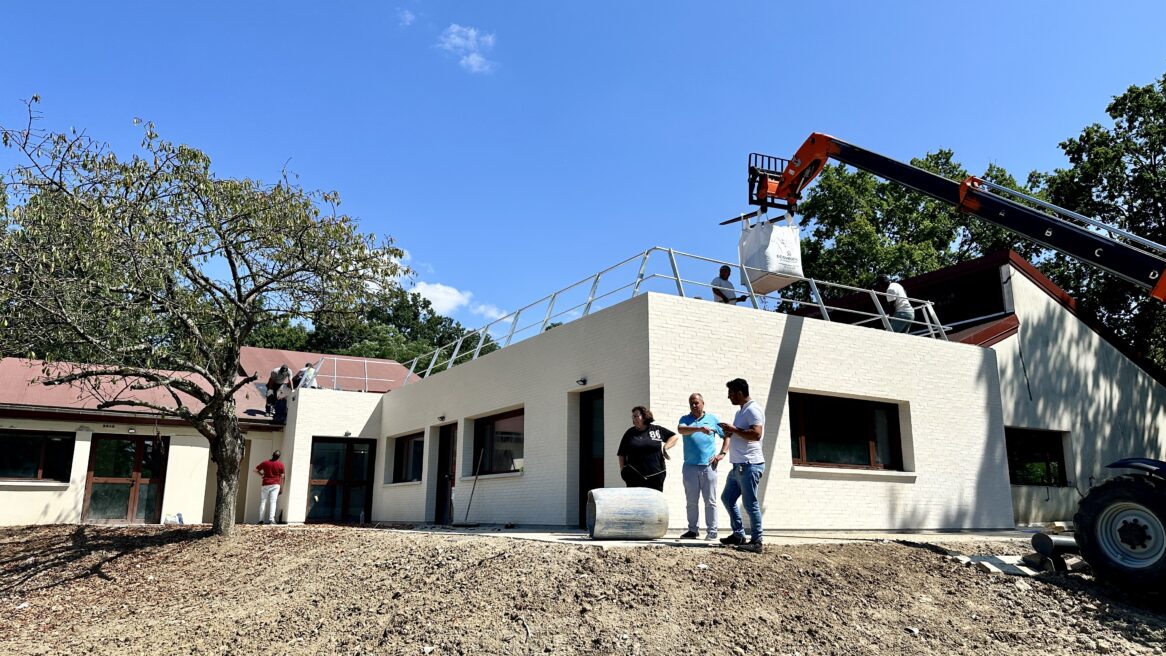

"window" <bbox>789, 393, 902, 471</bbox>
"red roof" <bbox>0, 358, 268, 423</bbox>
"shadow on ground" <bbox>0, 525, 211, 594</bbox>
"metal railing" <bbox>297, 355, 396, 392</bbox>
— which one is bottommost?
"shadow on ground" <bbox>0, 525, 211, 594</bbox>

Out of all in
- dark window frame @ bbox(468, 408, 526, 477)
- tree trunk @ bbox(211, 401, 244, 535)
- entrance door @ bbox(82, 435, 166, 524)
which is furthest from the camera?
entrance door @ bbox(82, 435, 166, 524)

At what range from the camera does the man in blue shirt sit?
8.52 m

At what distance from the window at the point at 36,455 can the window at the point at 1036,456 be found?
2012 centimetres

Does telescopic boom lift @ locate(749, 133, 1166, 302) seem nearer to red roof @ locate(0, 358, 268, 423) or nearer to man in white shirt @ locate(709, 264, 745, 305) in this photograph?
man in white shirt @ locate(709, 264, 745, 305)

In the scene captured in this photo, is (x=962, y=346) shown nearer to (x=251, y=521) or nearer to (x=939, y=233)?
(x=251, y=521)

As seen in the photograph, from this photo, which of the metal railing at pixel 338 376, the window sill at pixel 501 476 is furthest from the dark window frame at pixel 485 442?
the metal railing at pixel 338 376

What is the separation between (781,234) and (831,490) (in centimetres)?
394

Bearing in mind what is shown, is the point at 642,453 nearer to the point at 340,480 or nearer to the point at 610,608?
the point at 610,608

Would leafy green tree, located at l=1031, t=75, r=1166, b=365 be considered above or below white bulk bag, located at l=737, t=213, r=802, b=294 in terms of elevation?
above

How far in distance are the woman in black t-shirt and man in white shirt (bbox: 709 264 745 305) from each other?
146 inches

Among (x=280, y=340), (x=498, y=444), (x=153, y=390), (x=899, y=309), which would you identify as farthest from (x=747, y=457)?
(x=280, y=340)

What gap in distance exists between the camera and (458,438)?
50.9ft

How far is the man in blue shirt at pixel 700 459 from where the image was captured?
8516mm

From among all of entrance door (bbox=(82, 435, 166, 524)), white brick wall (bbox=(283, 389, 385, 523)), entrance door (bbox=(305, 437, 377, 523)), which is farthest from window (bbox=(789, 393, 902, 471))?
entrance door (bbox=(82, 435, 166, 524))
